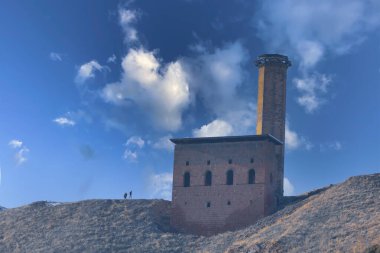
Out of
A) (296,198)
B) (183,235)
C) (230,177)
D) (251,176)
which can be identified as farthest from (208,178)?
(296,198)

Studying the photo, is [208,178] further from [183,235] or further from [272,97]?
[272,97]

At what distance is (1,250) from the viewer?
56.0 metres

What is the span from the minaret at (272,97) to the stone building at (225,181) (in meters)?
0.61

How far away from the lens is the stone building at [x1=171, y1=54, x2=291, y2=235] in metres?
54.8

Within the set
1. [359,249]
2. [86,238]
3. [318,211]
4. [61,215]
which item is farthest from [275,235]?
[61,215]

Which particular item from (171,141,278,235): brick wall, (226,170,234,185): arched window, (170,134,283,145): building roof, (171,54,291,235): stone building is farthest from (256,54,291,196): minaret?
(226,170,234,185): arched window

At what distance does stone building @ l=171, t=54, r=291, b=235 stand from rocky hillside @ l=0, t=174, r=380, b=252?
6.13 feet

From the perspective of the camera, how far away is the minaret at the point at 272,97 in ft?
198

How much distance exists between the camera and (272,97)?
60719 millimetres

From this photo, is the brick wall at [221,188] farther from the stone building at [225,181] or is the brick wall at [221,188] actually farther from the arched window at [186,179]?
the arched window at [186,179]

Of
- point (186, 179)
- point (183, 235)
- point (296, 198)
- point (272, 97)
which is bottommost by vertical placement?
point (183, 235)

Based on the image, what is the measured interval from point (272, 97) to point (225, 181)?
29.2ft

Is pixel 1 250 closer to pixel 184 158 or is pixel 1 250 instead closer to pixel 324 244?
pixel 184 158

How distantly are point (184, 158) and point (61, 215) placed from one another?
431 inches
